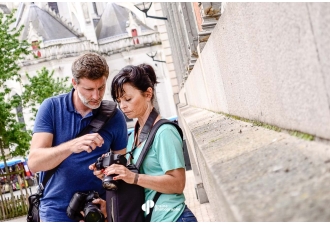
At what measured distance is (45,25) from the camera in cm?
5259

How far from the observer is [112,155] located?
8.80 ft

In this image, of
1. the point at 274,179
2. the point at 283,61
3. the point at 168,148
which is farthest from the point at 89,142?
the point at 274,179

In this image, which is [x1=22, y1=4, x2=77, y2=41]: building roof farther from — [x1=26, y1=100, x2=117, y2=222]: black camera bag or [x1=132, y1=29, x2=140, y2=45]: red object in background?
[x1=26, y1=100, x2=117, y2=222]: black camera bag

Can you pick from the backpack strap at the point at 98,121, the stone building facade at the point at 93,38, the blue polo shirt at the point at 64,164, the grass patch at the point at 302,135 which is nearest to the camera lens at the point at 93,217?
the blue polo shirt at the point at 64,164

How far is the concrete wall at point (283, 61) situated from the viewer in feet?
4.53

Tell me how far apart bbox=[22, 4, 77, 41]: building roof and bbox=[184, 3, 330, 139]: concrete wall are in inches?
2001

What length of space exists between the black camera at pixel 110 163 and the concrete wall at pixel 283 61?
687 mm

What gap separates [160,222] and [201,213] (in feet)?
25.4

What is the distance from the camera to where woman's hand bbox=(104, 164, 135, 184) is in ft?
8.18

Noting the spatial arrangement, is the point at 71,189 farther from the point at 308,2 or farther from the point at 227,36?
the point at 308,2

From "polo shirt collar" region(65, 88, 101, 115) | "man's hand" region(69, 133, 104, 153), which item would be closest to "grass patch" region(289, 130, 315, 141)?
"man's hand" region(69, 133, 104, 153)

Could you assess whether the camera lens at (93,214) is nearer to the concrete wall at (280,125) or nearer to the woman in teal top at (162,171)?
the woman in teal top at (162,171)

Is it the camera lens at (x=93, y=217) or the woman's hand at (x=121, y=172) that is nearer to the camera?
the woman's hand at (x=121, y=172)

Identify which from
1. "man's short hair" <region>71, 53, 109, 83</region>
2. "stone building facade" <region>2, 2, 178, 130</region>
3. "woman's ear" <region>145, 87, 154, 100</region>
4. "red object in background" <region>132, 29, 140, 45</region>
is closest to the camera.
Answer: "woman's ear" <region>145, 87, 154, 100</region>
